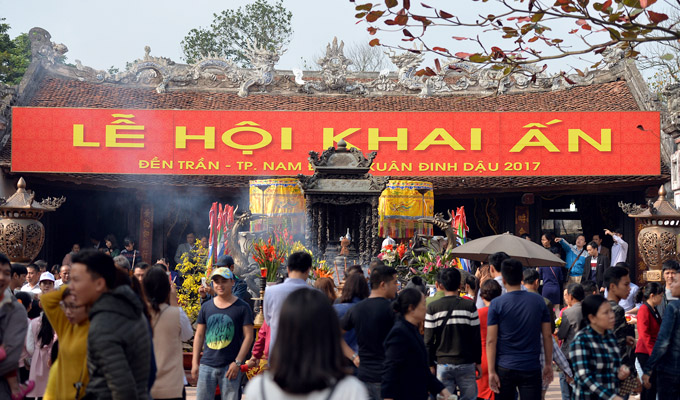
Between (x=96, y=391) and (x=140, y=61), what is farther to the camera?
(x=140, y=61)

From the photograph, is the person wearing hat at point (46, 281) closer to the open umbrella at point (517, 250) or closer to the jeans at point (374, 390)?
the jeans at point (374, 390)

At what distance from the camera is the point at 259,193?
49.2 ft

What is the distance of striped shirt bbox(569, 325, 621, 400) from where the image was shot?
5.31 metres

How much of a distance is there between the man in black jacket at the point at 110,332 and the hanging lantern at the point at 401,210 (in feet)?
37.6

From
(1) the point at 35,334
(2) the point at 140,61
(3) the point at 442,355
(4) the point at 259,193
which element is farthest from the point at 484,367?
(2) the point at 140,61

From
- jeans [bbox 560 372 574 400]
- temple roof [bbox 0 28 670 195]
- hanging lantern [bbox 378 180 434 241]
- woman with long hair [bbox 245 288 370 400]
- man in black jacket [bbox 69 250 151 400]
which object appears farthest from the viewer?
temple roof [bbox 0 28 670 195]

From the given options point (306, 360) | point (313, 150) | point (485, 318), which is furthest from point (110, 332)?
point (313, 150)

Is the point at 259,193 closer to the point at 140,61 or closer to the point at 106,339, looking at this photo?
the point at 140,61

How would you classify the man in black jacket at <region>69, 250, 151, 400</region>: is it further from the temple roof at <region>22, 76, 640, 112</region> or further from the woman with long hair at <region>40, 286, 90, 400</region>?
the temple roof at <region>22, 76, 640, 112</region>

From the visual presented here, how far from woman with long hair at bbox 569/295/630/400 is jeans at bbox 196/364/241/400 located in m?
2.63

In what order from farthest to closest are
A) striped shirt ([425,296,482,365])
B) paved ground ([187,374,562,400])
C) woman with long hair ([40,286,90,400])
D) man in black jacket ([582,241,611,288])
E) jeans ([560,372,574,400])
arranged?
man in black jacket ([582,241,611,288]) → paved ground ([187,374,562,400]) → jeans ([560,372,574,400]) → striped shirt ([425,296,482,365]) → woman with long hair ([40,286,90,400])

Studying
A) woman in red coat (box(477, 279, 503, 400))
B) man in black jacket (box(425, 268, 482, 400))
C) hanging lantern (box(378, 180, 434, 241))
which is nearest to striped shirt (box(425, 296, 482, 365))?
man in black jacket (box(425, 268, 482, 400))

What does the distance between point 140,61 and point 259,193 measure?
883 centimetres

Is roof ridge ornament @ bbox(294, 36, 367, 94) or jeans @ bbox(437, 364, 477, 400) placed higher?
roof ridge ornament @ bbox(294, 36, 367, 94)
